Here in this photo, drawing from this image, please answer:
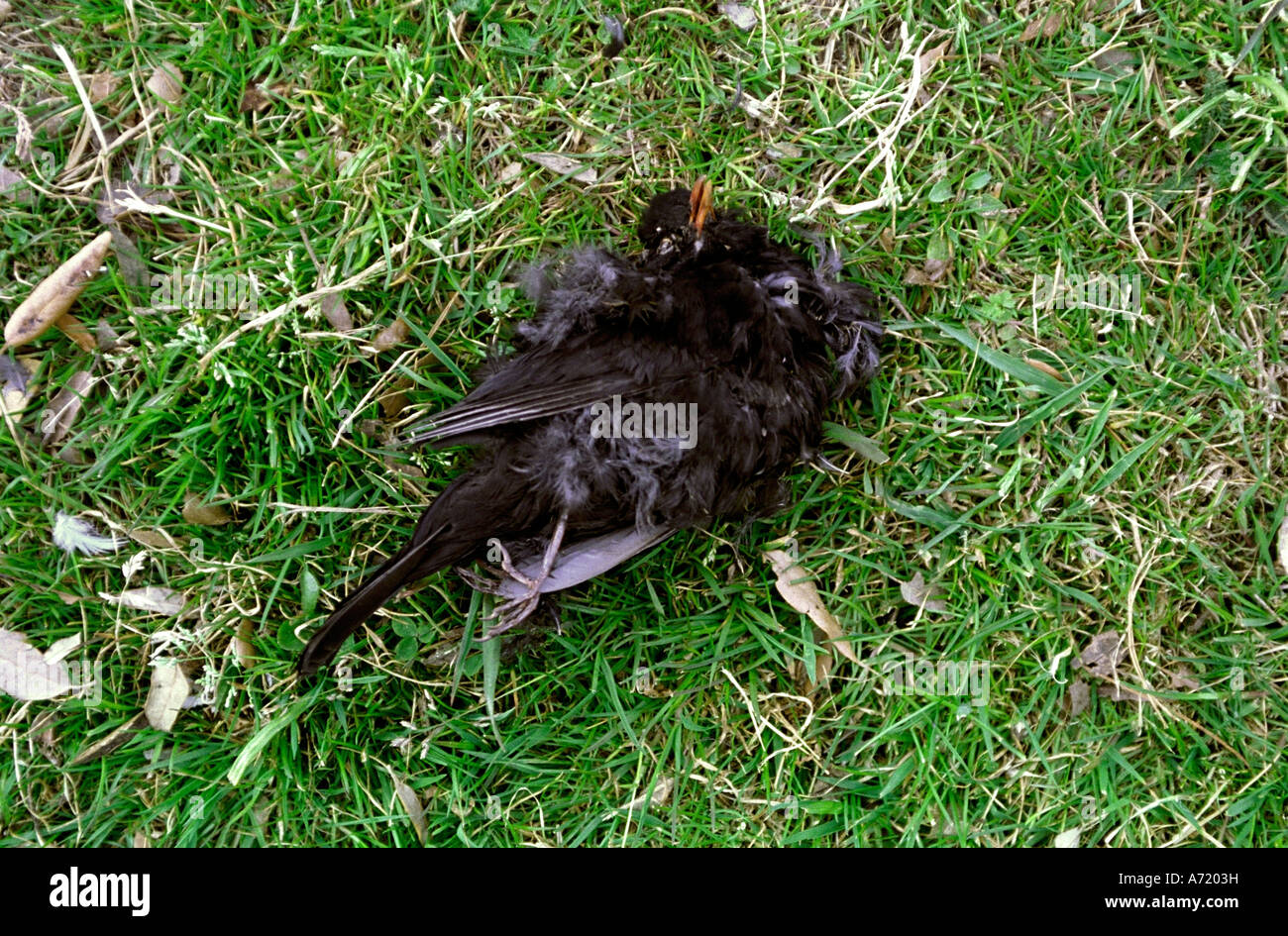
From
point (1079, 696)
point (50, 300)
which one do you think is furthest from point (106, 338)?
point (1079, 696)

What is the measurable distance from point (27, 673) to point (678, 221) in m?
2.54

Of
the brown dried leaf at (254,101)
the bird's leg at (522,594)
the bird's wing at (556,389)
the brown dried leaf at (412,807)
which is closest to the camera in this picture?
the bird's wing at (556,389)

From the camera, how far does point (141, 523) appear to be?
280 cm

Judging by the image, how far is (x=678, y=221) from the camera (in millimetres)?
2605

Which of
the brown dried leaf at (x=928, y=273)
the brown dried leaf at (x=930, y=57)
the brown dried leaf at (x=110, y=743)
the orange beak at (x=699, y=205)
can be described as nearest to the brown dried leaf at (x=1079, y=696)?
the brown dried leaf at (x=928, y=273)

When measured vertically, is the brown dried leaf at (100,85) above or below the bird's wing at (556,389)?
above

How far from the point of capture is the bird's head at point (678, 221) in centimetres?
256

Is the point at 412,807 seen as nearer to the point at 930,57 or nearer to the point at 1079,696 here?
the point at 1079,696

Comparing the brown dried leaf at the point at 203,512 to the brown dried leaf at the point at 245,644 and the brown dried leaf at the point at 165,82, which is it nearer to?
the brown dried leaf at the point at 245,644

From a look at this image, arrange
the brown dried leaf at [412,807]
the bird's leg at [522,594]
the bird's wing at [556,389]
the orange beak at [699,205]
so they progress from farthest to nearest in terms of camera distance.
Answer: the brown dried leaf at [412,807] < the bird's leg at [522,594] < the orange beak at [699,205] < the bird's wing at [556,389]

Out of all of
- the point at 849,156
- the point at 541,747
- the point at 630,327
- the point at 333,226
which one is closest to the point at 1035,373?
the point at 849,156

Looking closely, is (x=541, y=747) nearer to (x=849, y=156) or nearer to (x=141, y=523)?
(x=141, y=523)

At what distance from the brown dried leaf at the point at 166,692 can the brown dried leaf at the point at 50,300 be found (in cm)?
116

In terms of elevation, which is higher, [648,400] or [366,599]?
[648,400]
